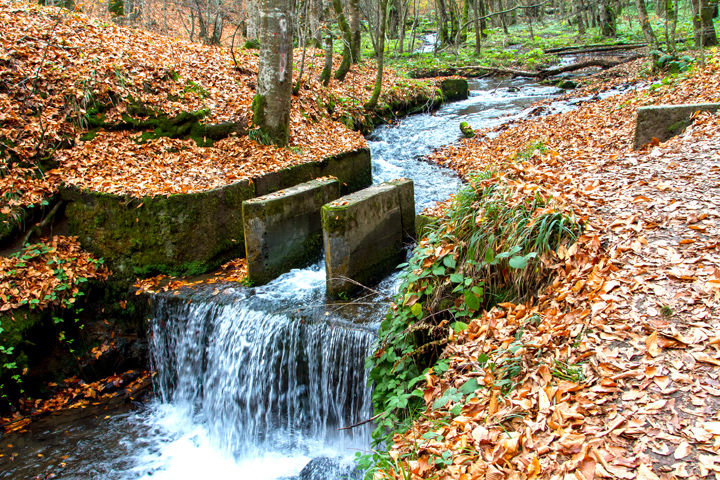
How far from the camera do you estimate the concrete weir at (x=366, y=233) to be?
6004 millimetres

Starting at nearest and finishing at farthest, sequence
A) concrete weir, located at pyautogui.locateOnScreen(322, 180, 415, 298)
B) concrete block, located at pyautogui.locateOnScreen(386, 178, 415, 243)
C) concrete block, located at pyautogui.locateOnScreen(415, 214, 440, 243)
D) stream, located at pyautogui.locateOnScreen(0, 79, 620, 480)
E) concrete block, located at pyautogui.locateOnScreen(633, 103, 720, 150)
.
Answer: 1. stream, located at pyautogui.locateOnScreen(0, 79, 620, 480)
2. concrete block, located at pyautogui.locateOnScreen(415, 214, 440, 243)
3. concrete weir, located at pyautogui.locateOnScreen(322, 180, 415, 298)
4. concrete block, located at pyautogui.locateOnScreen(633, 103, 720, 150)
5. concrete block, located at pyautogui.locateOnScreen(386, 178, 415, 243)

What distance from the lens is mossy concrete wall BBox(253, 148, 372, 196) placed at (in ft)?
25.7

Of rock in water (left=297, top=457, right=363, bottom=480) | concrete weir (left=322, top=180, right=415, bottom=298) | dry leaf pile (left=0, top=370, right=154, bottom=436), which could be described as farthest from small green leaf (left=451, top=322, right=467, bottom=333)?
dry leaf pile (left=0, top=370, right=154, bottom=436)

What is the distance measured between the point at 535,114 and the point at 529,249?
9810 millimetres

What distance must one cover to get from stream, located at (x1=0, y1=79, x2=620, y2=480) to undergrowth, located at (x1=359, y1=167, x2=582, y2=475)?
931 mm

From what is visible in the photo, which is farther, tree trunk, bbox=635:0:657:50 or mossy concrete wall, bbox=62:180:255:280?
tree trunk, bbox=635:0:657:50

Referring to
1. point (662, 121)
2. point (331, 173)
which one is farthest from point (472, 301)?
point (331, 173)

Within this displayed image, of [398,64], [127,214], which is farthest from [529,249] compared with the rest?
[398,64]

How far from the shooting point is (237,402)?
19.5ft

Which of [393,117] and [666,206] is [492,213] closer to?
[666,206]

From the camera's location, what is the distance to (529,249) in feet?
13.3

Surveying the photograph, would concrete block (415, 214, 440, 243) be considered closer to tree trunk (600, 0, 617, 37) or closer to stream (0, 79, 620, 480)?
stream (0, 79, 620, 480)

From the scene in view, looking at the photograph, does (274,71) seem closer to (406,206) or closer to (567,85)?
(406,206)

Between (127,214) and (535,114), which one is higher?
(535,114)
